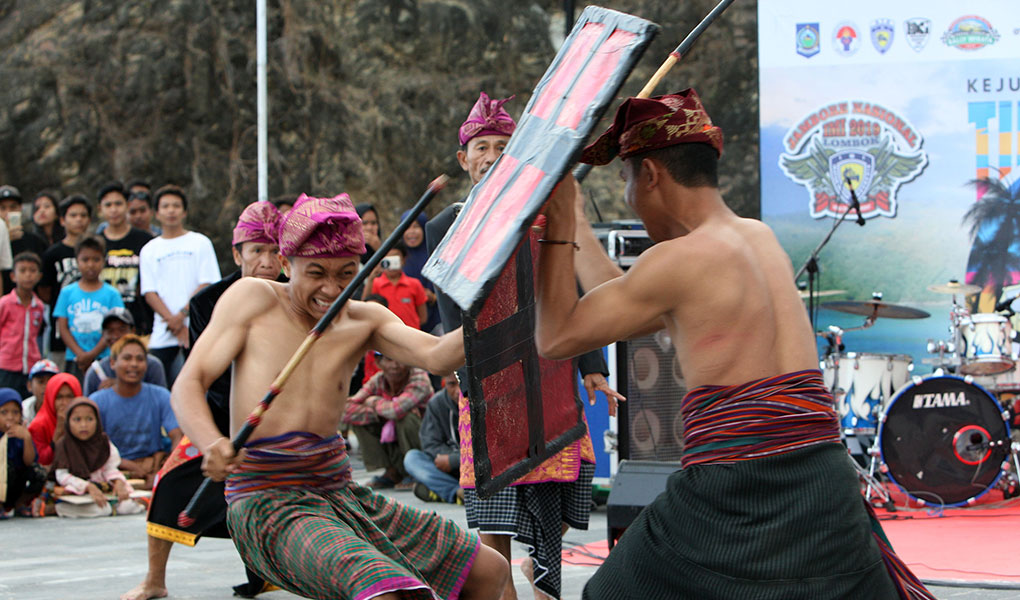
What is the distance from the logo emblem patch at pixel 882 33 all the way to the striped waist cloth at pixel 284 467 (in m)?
6.90

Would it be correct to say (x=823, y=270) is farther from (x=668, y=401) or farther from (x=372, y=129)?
(x=372, y=129)

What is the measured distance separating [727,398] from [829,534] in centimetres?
37

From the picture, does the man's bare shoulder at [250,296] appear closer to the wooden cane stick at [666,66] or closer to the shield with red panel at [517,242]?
the shield with red panel at [517,242]

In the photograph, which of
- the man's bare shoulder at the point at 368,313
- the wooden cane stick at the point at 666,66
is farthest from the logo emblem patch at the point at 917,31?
the man's bare shoulder at the point at 368,313

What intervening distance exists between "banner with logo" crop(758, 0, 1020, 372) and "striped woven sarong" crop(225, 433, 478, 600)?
6.24 m

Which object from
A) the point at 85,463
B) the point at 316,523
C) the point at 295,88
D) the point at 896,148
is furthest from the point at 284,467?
the point at 295,88

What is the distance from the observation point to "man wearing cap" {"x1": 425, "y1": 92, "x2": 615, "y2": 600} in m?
4.86

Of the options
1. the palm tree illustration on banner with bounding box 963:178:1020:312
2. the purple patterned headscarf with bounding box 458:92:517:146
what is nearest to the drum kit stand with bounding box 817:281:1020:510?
the palm tree illustration on banner with bounding box 963:178:1020:312

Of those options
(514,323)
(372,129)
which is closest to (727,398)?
(514,323)

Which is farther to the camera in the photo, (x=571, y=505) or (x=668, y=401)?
(x=668, y=401)

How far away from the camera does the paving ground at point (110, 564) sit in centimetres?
568

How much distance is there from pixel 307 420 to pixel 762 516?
166 cm

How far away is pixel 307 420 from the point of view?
396cm

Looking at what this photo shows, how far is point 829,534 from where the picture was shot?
2773mm
